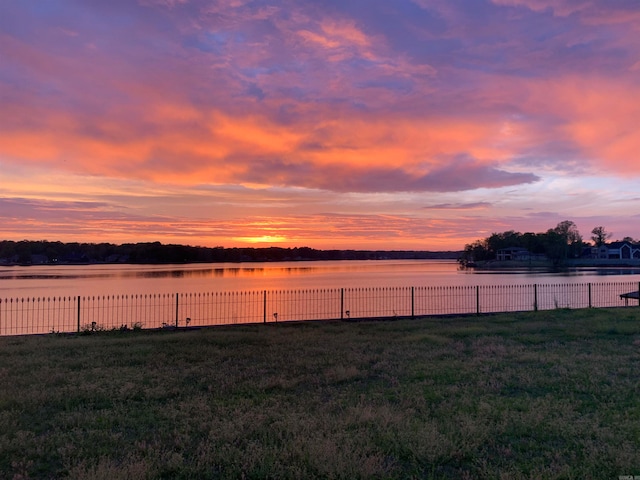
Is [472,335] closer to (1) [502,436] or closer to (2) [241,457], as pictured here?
(1) [502,436]

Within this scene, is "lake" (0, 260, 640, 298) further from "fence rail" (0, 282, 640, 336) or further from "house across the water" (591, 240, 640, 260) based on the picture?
"house across the water" (591, 240, 640, 260)

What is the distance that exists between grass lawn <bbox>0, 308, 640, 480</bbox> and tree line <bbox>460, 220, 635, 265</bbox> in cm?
14118

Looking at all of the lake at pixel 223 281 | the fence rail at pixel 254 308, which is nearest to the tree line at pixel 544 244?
the lake at pixel 223 281

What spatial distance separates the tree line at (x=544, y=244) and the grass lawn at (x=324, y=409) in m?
141

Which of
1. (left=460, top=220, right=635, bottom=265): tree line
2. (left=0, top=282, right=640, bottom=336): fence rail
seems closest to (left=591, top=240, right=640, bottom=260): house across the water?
(left=460, top=220, right=635, bottom=265): tree line

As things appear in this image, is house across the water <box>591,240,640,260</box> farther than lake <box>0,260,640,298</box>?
Yes

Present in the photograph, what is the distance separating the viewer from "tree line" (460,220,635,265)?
14288cm

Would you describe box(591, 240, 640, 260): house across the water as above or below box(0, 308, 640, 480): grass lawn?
above

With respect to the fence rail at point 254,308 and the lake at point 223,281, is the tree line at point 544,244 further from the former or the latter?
the fence rail at point 254,308

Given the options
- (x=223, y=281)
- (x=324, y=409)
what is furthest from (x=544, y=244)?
(x=324, y=409)

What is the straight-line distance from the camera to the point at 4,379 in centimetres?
1004

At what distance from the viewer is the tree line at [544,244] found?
14288 centimetres

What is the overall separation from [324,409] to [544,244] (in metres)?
159

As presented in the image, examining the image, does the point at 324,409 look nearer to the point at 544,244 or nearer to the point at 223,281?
the point at 223,281
